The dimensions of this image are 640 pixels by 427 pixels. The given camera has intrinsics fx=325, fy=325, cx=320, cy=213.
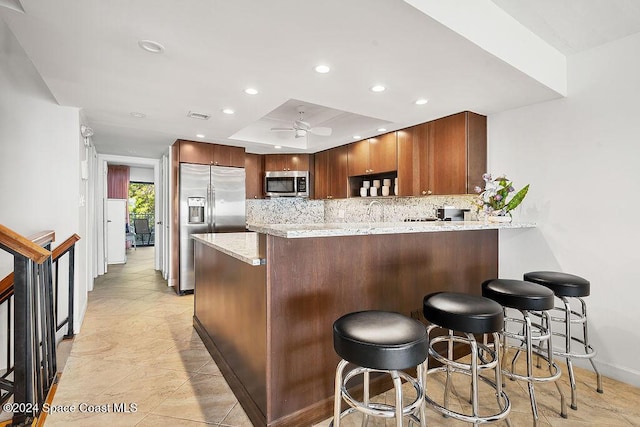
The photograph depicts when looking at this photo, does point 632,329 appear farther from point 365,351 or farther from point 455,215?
point 365,351

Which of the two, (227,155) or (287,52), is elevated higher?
(287,52)

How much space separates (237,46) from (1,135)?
5.73ft

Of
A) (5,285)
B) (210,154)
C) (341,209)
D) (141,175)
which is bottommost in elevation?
(5,285)

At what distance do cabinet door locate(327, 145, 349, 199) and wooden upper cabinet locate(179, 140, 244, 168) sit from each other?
4.74 ft

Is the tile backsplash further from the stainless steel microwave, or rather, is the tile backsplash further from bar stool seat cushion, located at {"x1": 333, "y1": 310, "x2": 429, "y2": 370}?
bar stool seat cushion, located at {"x1": 333, "y1": 310, "x2": 429, "y2": 370}

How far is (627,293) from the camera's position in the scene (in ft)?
7.93

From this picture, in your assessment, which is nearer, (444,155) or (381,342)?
(381,342)

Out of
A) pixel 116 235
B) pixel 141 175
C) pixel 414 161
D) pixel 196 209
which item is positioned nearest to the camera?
pixel 414 161

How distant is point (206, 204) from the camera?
4.91 metres

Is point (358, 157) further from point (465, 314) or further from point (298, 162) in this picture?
point (465, 314)

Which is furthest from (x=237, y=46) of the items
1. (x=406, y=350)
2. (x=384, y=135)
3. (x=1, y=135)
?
(x=384, y=135)

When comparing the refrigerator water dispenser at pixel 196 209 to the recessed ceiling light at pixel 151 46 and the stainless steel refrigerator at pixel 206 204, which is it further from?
the recessed ceiling light at pixel 151 46

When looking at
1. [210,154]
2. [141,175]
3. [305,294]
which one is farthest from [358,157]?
[141,175]

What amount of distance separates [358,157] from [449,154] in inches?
61.6
